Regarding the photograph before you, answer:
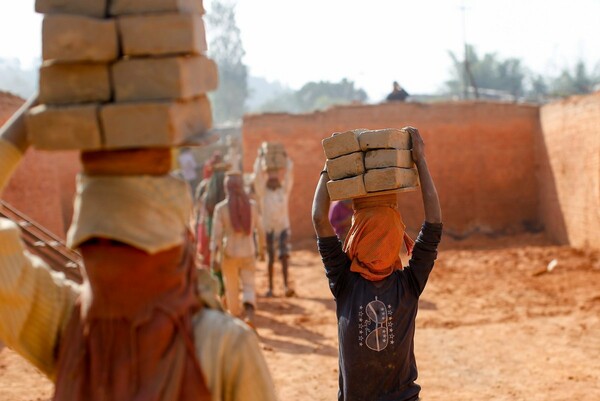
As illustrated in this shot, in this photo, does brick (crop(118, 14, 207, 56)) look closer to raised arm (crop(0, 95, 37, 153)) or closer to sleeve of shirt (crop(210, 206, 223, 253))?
raised arm (crop(0, 95, 37, 153))

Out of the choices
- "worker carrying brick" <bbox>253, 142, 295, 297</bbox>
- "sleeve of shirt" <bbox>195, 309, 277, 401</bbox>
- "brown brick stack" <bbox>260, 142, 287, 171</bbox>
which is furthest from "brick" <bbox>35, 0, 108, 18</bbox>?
"brown brick stack" <bbox>260, 142, 287, 171</bbox>

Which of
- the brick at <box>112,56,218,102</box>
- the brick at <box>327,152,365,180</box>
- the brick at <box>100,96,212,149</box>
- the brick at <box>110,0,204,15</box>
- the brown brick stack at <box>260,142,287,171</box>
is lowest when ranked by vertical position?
the brown brick stack at <box>260,142,287,171</box>

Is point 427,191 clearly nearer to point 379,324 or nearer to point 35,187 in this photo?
point 379,324

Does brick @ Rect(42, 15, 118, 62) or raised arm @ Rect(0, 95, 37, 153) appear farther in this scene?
raised arm @ Rect(0, 95, 37, 153)

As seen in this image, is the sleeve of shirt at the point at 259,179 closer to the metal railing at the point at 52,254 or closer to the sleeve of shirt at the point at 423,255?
the metal railing at the point at 52,254

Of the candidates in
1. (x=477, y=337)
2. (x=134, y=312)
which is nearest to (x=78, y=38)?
(x=134, y=312)

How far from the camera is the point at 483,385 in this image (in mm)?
6832

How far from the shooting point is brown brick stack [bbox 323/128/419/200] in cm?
334

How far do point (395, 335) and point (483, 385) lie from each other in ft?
13.0

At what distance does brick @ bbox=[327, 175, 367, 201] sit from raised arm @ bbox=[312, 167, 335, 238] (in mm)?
56

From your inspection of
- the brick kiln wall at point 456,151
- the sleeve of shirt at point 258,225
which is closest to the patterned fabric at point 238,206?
the sleeve of shirt at point 258,225

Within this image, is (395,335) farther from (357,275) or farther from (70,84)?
(70,84)

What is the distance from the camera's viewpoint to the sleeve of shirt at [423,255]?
3.30 metres

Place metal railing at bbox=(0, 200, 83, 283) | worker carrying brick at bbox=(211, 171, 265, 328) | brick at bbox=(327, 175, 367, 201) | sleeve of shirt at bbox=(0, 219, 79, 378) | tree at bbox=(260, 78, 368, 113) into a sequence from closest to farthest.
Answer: sleeve of shirt at bbox=(0, 219, 79, 378) < brick at bbox=(327, 175, 367, 201) < worker carrying brick at bbox=(211, 171, 265, 328) < metal railing at bbox=(0, 200, 83, 283) < tree at bbox=(260, 78, 368, 113)
